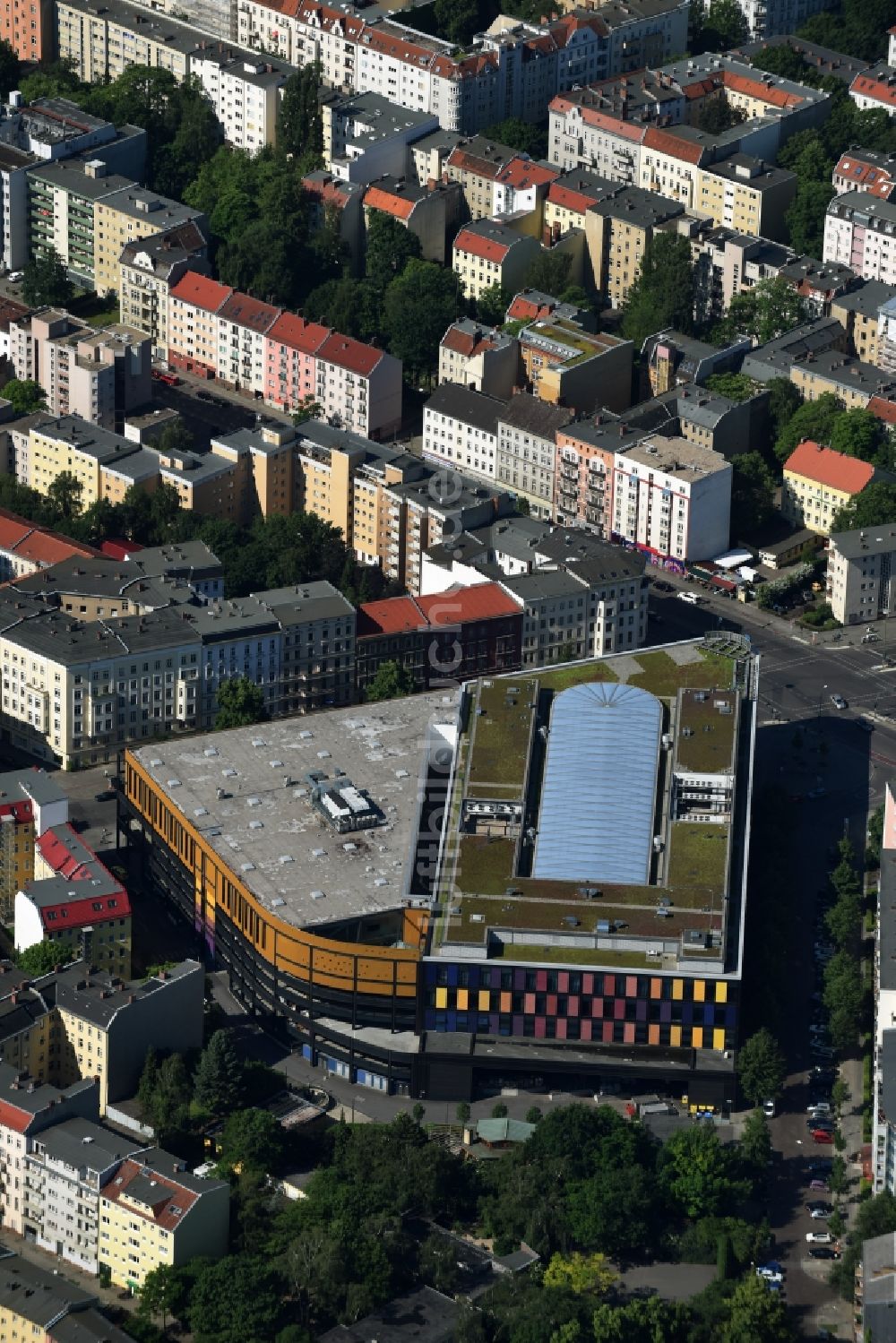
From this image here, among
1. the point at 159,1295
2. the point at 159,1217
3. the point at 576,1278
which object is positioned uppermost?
the point at 159,1217

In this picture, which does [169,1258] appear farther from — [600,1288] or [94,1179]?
[600,1288]

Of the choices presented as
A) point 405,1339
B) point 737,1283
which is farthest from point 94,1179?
point 737,1283

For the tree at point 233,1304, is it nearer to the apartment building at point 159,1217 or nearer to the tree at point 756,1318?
the apartment building at point 159,1217

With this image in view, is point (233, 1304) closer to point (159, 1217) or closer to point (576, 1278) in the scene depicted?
point (159, 1217)

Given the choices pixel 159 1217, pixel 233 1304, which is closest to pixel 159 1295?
pixel 159 1217

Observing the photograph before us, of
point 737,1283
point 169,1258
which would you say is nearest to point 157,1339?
point 169,1258

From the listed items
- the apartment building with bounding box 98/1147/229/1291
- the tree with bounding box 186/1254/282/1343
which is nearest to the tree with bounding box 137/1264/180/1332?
the tree with bounding box 186/1254/282/1343

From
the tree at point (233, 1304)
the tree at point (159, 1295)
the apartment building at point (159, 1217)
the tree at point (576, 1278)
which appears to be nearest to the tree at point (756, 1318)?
the tree at point (576, 1278)
